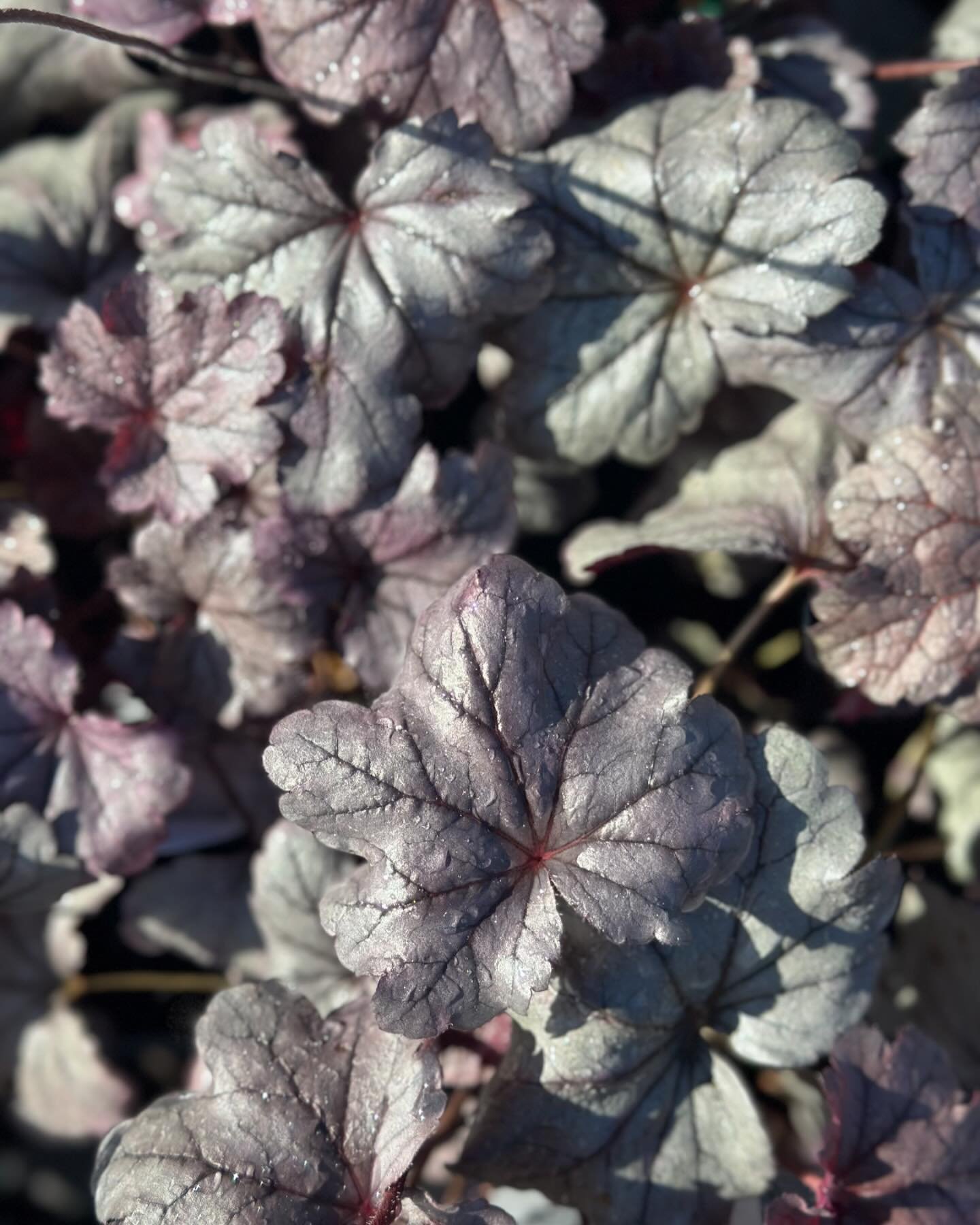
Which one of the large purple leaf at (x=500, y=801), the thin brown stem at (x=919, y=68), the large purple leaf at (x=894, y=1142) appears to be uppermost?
the thin brown stem at (x=919, y=68)

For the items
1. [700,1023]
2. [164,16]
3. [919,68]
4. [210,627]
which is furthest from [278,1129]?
[919,68]

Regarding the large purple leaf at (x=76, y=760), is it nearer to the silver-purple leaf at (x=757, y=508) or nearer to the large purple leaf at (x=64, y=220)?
the large purple leaf at (x=64, y=220)

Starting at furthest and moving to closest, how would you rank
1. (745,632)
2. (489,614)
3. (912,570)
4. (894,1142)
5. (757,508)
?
(745,632)
(757,508)
(912,570)
(894,1142)
(489,614)

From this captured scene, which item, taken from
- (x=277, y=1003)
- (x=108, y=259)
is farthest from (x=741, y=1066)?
(x=108, y=259)

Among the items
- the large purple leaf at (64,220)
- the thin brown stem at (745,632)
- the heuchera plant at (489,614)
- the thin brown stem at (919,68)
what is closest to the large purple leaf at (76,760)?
the heuchera plant at (489,614)

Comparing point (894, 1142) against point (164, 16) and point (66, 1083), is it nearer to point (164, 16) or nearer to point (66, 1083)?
point (66, 1083)

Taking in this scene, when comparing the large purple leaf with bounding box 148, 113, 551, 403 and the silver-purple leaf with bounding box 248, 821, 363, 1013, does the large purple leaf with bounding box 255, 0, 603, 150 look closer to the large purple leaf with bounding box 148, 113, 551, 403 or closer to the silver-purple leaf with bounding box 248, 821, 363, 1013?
the large purple leaf with bounding box 148, 113, 551, 403

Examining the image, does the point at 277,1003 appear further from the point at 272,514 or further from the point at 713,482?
the point at 713,482
